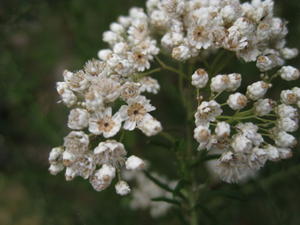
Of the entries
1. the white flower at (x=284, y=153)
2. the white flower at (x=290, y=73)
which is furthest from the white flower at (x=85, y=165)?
the white flower at (x=290, y=73)

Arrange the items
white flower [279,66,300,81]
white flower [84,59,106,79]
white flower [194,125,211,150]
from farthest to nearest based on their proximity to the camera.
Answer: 1. white flower [279,66,300,81]
2. white flower [84,59,106,79]
3. white flower [194,125,211,150]

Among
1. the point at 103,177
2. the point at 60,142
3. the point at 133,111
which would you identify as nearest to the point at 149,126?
the point at 133,111

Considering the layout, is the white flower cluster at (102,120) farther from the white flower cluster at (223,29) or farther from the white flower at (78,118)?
the white flower cluster at (223,29)

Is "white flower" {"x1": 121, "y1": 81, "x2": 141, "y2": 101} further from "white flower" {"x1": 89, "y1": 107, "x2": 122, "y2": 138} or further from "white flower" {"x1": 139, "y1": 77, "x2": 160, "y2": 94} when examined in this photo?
"white flower" {"x1": 139, "y1": 77, "x2": 160, "y2": 94}

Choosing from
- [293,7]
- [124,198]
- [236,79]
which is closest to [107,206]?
[124,198]

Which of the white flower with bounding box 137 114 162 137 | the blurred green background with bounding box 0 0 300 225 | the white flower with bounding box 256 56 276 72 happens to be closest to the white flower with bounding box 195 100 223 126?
the white flower with bounding box 137 114 162 137

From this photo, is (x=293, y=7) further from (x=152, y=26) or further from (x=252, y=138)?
(x=252, y=138)
